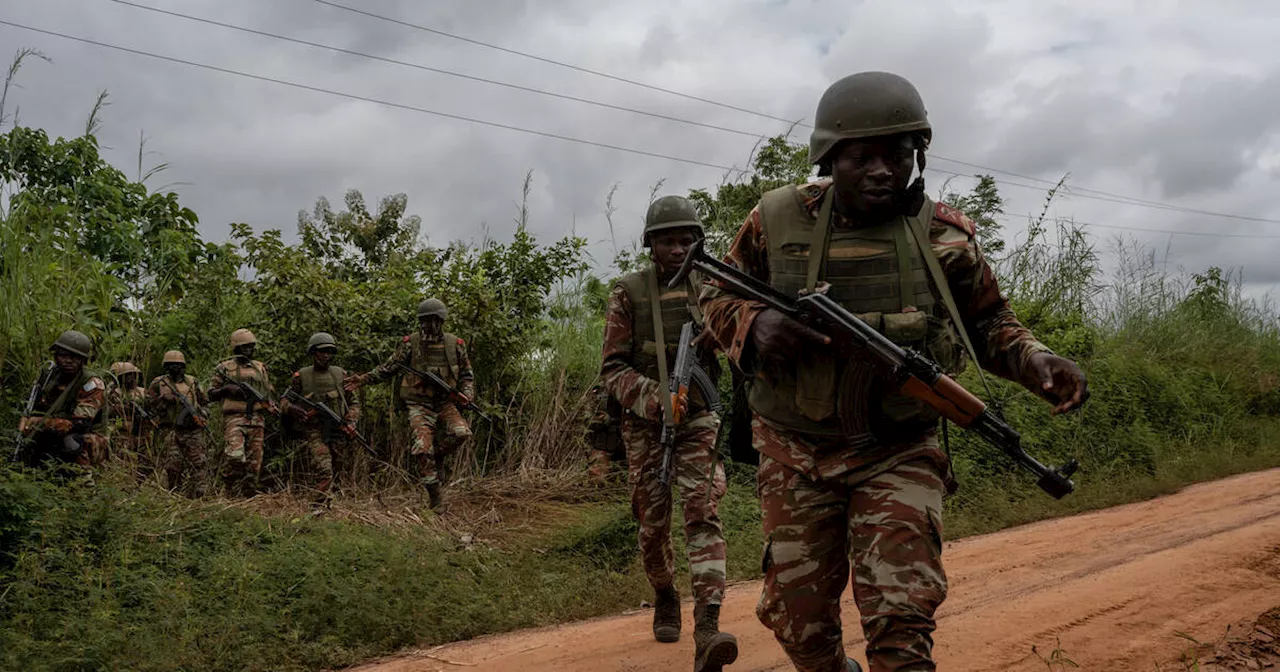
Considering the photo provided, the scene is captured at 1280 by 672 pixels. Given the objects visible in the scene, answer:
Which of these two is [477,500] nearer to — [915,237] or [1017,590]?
[1017,590]

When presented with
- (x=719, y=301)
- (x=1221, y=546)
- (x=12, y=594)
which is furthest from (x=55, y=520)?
(x=1221, y=546)

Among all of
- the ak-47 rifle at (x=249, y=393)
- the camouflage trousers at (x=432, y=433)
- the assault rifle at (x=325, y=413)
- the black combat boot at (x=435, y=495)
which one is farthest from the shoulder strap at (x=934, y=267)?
the ak-47 rifle at (x=249, y=393)

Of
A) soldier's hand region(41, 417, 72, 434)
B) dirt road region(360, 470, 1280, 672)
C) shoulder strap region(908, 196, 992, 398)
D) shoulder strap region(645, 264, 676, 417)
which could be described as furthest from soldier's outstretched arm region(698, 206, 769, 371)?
soldier's hand region(41, 417, 72, 434)

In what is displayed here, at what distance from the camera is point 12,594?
5457mm

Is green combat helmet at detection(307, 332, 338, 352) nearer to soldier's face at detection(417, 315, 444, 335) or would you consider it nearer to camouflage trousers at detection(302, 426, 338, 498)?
camouflage trousers at detection(302, 426, 338, 498)

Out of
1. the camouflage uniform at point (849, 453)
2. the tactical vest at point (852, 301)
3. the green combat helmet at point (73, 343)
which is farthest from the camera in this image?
the green combat helmet at point (73, 343)

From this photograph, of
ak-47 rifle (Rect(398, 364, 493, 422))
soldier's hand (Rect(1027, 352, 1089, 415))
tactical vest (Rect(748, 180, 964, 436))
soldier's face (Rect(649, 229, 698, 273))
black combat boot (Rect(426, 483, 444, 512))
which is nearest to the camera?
soldier's hand (Rect(1027, 352, 1089, 415))

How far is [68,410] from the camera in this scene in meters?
7.77

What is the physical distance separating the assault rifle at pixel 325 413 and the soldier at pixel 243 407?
244 millimetres

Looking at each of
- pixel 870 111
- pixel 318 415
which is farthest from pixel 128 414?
pixel 870 111

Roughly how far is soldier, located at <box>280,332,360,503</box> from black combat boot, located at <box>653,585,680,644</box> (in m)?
5.70

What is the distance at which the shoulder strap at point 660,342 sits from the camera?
4.86m

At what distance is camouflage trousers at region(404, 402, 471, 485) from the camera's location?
384 inches

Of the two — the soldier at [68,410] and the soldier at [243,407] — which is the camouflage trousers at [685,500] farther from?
the soldier at [243,407]
